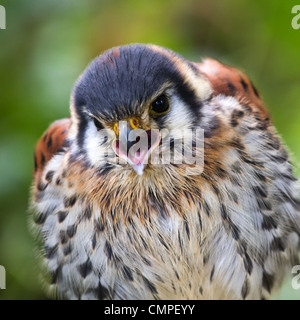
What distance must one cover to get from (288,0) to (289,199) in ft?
4.21

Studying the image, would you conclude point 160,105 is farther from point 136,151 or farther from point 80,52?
point 80,52

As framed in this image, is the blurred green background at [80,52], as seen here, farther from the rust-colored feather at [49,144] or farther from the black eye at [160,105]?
the black eye at [160,105]

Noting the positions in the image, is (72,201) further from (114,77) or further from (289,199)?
(289,199)

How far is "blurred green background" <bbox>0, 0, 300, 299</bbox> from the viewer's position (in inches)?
116

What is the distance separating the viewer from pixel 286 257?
2508 mm

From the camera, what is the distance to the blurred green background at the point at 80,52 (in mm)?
2953

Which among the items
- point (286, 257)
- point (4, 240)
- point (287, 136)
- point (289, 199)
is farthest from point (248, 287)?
point (4, 240)

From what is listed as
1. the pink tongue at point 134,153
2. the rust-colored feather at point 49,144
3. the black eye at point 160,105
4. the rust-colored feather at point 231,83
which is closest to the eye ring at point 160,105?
the black eye at point 160,105

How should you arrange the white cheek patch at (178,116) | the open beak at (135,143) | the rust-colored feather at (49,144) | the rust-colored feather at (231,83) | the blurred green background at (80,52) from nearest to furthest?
the open beak at (135,143)
the white cheek patch at (178,116)
the rust-colored feather at (231,83)
the rust-colored feather at (49,144)
the blurred green background at (80,52)

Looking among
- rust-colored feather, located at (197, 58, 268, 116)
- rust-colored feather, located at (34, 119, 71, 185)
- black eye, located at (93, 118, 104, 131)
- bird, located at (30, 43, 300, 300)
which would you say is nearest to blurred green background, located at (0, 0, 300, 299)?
rust-colored feather, located at (34, 119, 71, 185)

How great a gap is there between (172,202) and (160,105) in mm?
390

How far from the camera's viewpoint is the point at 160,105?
85.9 inches

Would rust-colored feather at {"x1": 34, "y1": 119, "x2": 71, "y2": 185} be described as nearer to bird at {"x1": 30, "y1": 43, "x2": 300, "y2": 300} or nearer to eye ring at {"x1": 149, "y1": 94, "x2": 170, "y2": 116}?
bird at {"x1": 30, "y1": 43, "x2": 300, "y2": 300}

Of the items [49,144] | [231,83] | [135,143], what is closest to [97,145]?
[135,143]
